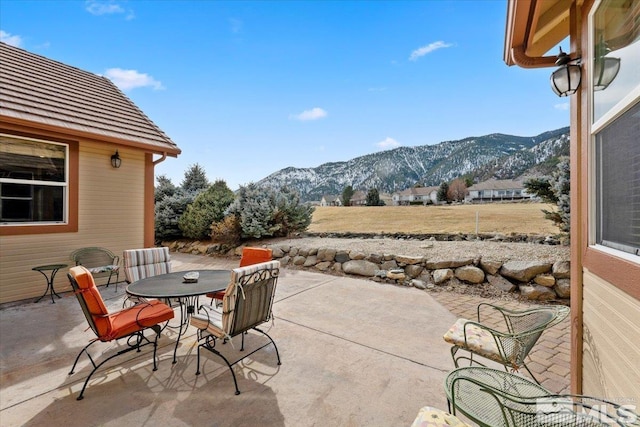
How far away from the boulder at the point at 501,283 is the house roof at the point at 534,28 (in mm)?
3954

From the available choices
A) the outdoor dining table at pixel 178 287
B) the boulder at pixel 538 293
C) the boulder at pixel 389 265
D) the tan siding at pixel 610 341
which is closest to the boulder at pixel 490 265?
the boulder at pixel 538 293

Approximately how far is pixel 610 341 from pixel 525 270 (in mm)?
4069

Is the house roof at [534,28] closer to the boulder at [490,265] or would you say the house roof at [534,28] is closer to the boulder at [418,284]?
the boulder at [490,265]

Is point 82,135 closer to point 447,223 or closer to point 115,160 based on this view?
point 115,160

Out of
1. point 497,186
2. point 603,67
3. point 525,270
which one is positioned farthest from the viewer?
point 497,186

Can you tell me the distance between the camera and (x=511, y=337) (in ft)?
7.12

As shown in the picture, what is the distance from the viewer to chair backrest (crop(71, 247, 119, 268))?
19.0 feet

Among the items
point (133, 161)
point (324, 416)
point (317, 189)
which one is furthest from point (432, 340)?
point (317, 189)

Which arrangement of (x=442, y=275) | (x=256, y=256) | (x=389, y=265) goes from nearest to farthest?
(x=256, y=256) < (x=442, y=275) < (x=389, y=265)

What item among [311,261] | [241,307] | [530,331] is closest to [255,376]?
[241,307]

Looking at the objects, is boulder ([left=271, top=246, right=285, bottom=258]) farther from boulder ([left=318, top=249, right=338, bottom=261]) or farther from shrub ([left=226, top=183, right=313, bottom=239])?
boulder ([left=318, top=249, right=338, bottom=261])

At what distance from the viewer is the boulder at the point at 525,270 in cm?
523

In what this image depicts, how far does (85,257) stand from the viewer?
5.94 meters

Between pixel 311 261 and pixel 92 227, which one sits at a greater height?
pixel 92 227
